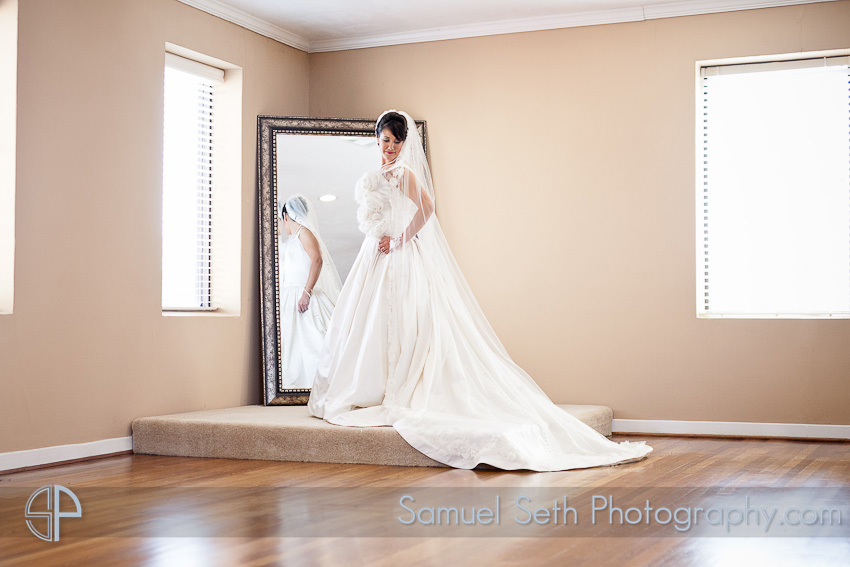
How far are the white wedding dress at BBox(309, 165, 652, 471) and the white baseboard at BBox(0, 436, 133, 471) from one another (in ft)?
3.53

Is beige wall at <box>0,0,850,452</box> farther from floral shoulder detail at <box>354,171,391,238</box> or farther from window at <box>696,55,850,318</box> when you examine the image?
floral shoulder detail at <box>354,171,391,238</box>

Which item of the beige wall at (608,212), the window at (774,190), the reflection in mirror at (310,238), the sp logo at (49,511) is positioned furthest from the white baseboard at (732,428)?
the sp logo at (49,511)

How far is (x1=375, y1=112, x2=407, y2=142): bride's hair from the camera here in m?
5.07

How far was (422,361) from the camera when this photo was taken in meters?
4.74

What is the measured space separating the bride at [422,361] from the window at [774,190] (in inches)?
65.6

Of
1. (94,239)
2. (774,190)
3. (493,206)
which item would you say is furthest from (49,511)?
(774,190)

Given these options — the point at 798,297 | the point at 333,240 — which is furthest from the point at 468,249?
the point at 798,297

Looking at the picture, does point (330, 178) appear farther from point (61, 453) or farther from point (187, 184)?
point (61, 453)

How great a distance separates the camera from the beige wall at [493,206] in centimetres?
468

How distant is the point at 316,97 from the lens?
678cm

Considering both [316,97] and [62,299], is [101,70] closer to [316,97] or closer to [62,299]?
[62,299]

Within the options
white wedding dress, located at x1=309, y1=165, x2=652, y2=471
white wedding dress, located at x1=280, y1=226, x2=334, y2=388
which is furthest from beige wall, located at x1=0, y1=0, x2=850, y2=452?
white wedding dress, located at x1=309, y1=165, x2=652, y2=471

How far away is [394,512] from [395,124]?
2.53 metres

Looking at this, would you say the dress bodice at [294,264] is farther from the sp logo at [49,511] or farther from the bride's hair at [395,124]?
the sp logo at [49,511]
